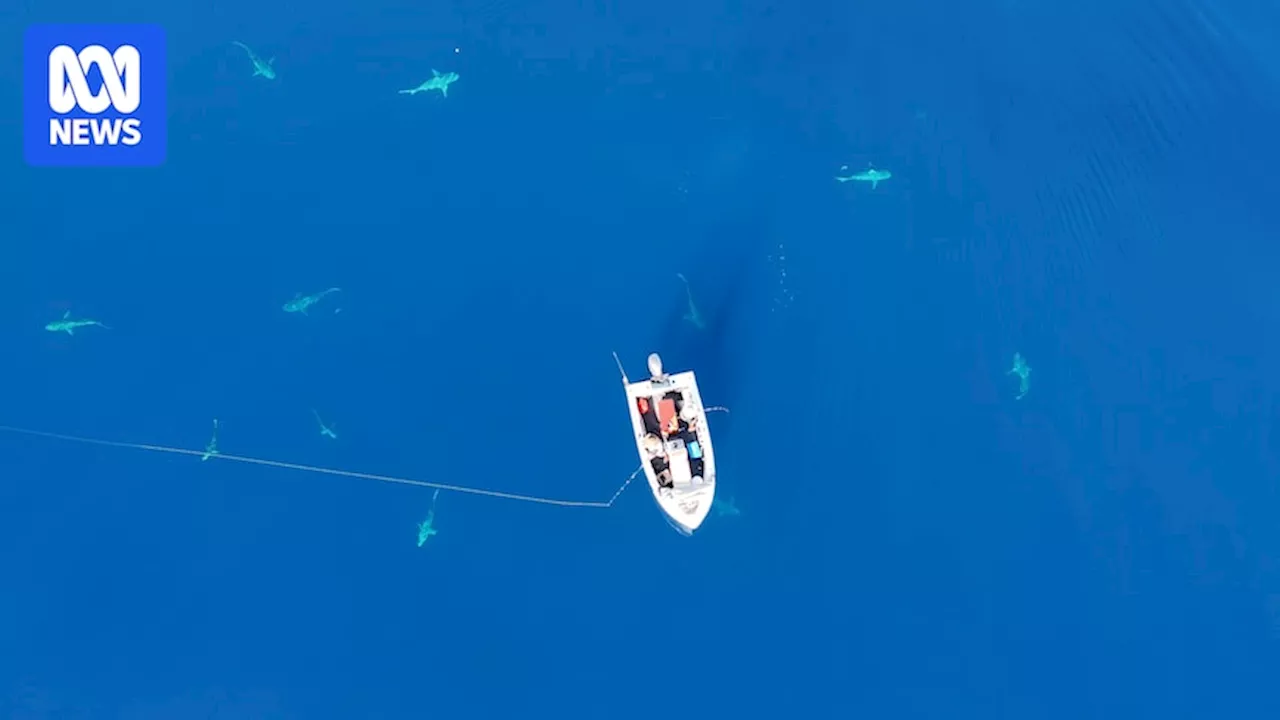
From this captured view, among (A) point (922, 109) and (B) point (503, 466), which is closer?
(B) point (503, 466)

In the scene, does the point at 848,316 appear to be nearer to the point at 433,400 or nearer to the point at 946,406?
the point at 946,406

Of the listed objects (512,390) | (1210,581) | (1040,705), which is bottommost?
(1040,705)

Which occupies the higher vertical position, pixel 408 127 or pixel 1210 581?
pixel 408 127

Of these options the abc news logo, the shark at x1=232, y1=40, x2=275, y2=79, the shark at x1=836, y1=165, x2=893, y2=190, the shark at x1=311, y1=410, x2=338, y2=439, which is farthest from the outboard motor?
the abc news logo

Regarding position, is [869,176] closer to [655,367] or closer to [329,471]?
[655,367]

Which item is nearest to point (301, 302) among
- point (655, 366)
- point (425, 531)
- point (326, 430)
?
point (326, 430)

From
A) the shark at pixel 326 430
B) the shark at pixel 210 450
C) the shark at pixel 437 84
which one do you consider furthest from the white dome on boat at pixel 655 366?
the shark at pixel 210 450

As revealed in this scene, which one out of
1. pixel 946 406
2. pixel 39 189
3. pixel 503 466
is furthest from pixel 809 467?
pixel 39 189

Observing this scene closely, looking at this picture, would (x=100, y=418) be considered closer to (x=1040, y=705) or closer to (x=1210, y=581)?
(x=1040, y=705)
